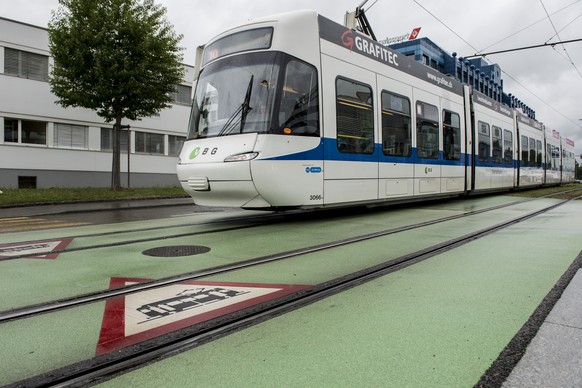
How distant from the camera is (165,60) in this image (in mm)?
18812

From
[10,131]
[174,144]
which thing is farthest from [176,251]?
[174,144]

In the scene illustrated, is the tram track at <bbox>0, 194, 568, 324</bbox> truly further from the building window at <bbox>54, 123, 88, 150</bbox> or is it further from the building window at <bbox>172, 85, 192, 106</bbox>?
the building window at <bbox>172, 85, 192, 106</bbox>

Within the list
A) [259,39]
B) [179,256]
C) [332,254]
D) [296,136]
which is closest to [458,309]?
[332,254]

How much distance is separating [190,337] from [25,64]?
2389cm

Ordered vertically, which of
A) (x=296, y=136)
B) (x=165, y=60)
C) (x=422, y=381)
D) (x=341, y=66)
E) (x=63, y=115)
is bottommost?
(x=422, y=381)

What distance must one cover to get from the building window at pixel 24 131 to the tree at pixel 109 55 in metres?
4.28

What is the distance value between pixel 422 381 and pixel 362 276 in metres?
2.00

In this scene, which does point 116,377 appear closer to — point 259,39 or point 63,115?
point 259,39

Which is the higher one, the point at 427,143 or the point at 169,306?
the point at 427,143

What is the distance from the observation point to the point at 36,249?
5.44 metres

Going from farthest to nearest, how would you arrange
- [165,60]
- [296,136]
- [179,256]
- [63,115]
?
1. [63,115]
2. [165,60]
3. [296,136]
4. [179,256]

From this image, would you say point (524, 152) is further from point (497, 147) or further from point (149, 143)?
point (149, 143)

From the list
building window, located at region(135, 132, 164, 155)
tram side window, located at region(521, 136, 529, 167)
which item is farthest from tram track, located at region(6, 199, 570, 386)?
building window, located at region(135, 132, 164, 155)

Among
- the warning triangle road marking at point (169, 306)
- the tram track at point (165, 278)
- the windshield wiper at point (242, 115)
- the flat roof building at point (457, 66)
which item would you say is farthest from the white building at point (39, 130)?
the flat roof building at point (457, 66)
